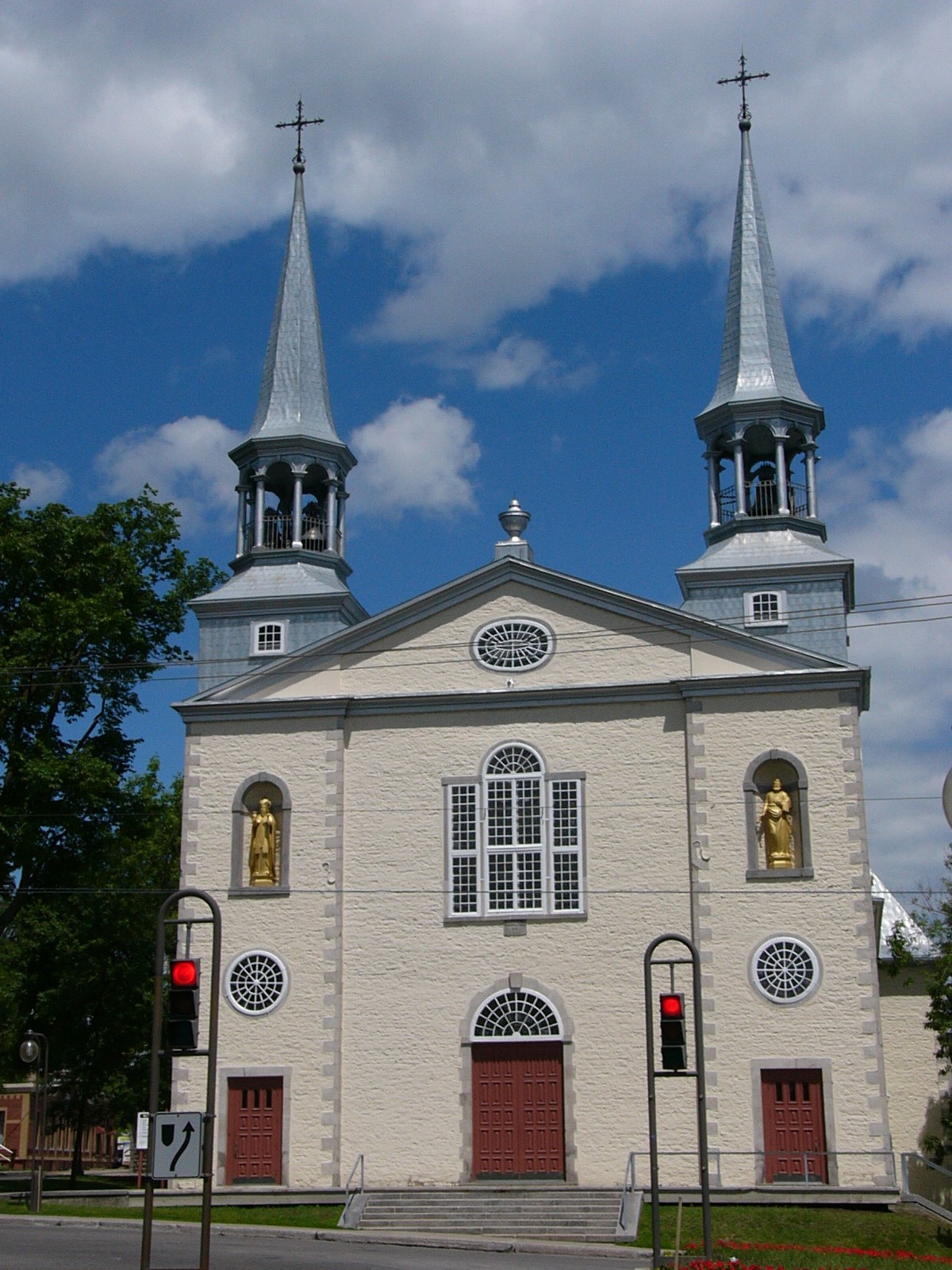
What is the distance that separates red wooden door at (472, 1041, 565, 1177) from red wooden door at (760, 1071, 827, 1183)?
367 cm

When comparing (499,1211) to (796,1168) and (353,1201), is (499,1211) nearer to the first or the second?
(353,1201)

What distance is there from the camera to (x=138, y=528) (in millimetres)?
39312

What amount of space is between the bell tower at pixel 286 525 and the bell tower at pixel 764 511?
26.7 ft

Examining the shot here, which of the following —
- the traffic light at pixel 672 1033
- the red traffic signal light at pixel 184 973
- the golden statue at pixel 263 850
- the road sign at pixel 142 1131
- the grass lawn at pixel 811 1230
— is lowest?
the grass lawn at pixel 811 1230

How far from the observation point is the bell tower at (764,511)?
33.0 m

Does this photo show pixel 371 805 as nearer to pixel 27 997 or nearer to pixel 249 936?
pixel 249 936

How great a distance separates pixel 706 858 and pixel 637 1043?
139 inches

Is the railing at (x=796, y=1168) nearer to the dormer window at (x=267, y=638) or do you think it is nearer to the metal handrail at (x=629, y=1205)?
the metal handrail at (x=629, y=1205)

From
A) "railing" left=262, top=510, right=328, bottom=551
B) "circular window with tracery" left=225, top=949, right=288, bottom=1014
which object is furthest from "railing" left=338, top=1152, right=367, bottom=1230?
"railing" left=262, top=510, right=328, bottom=551

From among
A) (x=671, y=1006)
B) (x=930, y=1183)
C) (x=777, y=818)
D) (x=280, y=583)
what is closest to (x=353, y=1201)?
(x=777, y=818)

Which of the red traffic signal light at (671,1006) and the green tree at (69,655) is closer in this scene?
the red traffic signal light at (671,1006)

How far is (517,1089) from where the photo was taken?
2847 cm

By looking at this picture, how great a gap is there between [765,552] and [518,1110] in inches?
509

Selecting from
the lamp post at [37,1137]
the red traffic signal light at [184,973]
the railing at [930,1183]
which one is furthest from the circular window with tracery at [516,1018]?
the red traffic signal light at [184,973]
